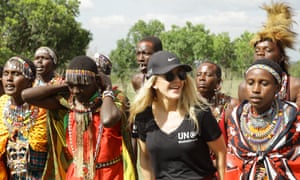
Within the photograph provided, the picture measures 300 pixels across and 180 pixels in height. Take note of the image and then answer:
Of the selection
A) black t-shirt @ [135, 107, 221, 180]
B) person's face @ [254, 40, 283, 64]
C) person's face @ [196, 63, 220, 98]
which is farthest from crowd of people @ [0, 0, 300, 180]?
person's face @ [196, 63, 220, 98]

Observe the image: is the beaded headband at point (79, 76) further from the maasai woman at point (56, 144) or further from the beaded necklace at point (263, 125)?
the beaded necklace at point (263, 125)

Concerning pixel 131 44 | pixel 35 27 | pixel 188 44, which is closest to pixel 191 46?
pixel 188 44

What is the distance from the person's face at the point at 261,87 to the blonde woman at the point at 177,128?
0.54 metres

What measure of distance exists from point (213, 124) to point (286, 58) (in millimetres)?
2392

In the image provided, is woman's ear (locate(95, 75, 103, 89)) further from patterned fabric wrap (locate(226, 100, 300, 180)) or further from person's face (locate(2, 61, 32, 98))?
patterned fabric wrap (locate(226, 100, 300, 180))

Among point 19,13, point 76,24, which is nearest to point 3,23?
point 19,13

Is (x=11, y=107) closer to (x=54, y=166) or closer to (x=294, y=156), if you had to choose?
(x=54, y=166)

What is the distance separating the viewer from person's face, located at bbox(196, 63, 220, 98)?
5762 mm

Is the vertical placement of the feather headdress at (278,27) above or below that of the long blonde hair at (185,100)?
above

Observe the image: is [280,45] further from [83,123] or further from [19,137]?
[19,137]

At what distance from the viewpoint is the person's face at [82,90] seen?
4141 mm

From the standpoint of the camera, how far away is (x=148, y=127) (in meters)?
3.85

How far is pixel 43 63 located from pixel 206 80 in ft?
8.08

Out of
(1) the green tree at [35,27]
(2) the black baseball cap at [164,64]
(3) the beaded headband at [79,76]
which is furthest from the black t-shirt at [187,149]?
(1) the green tree at [35,27]
